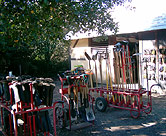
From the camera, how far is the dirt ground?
5.08m

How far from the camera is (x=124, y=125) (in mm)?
5566

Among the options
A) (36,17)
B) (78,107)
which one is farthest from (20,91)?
(78,107)

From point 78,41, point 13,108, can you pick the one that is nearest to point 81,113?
point 13,108

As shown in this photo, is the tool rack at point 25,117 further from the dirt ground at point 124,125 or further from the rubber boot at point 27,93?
the dirt ground at point 124,125

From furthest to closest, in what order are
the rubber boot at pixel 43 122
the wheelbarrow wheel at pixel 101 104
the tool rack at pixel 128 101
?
the wheelbarrow wheel at pixel 101 104 < the tool rack at pixel 128 101 < the rubber boot at pixel 43 122

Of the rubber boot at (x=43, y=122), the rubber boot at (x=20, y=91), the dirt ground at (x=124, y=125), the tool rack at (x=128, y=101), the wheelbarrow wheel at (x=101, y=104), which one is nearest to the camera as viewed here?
the rubber boot at (x=20, y=91)

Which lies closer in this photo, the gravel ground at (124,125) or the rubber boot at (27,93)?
the rubber boot at (27,93)

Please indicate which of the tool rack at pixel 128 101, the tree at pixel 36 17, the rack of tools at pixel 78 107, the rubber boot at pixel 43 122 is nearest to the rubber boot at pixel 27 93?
the rubber boot at pixel 43 122

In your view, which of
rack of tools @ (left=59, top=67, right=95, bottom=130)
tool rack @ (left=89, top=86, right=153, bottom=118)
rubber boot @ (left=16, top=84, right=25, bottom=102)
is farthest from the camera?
tool rack @ (left=89, top=86, right=153, bottom=118)

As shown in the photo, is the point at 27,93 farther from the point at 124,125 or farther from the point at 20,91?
the point at 124,125

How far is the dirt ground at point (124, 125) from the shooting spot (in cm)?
508

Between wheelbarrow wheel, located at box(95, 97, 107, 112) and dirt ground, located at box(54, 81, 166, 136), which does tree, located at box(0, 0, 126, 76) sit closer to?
wheelbarrow wheel, located at box(95, 97, 107, 112)

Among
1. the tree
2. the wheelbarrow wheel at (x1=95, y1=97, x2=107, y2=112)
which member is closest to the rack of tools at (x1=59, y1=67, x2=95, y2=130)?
the wheelbarrow wheel at (x1=95, y1=97, x2=107, y2=112)

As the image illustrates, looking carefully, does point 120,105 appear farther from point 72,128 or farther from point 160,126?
point 72,128
